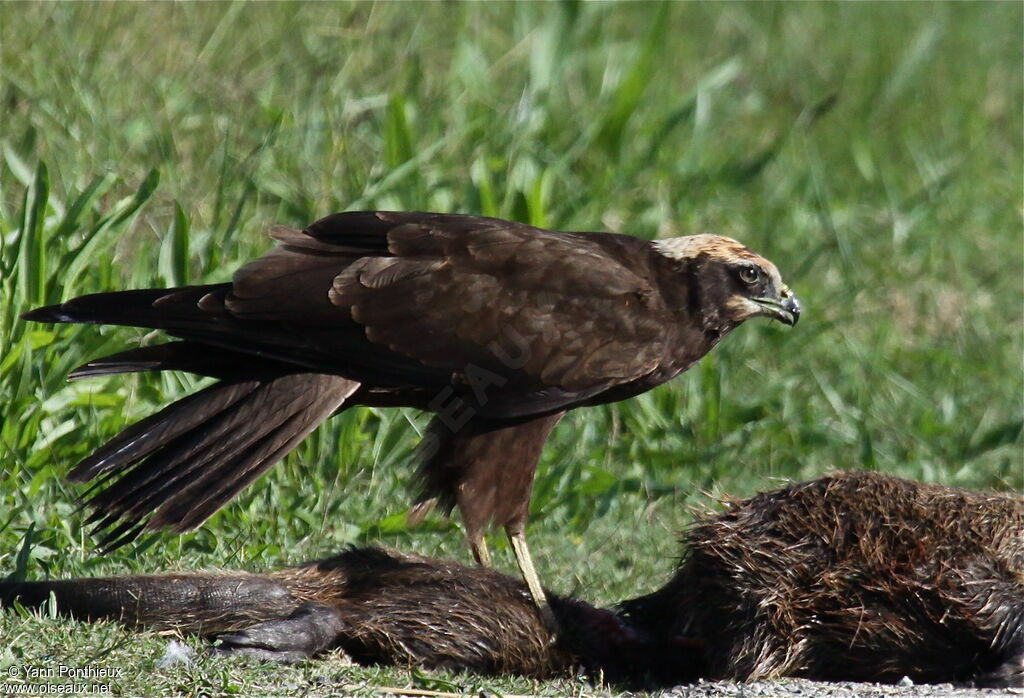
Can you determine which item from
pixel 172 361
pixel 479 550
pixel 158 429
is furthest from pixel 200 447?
pixel 479 550

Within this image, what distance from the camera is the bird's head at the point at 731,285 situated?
4984 mm

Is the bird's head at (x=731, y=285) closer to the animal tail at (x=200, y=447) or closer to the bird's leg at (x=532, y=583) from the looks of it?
the bird's leg at (x=532, y=583)

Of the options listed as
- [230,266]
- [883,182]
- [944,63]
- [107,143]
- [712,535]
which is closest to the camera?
[712,535]

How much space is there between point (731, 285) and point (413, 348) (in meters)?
1.19

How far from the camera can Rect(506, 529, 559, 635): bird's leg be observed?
4199mm

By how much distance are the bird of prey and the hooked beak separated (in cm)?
10

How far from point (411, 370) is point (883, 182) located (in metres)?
5.09

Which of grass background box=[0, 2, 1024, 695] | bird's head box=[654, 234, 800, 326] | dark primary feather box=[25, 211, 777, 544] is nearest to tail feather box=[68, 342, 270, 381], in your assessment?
dark primary feather box=[25, 211, 777, 544]

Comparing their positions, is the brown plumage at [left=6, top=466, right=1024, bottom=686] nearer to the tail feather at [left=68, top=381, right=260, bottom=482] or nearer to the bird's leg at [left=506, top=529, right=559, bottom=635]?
the bird's leg at [left=506, top=529, right=559, bottom=635]

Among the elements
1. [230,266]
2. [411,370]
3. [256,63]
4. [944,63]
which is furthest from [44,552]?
[944,63]

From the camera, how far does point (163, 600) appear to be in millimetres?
3982

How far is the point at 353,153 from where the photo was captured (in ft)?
23.0

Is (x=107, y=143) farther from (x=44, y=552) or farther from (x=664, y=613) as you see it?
(x=664, y=613)

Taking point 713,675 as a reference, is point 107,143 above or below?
above
